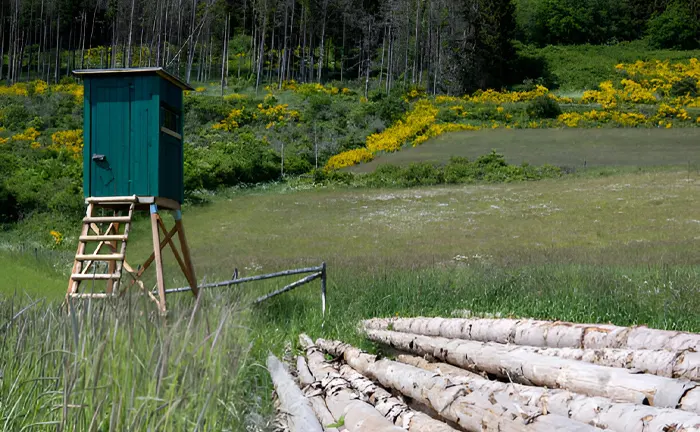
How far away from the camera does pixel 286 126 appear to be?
48.0 metres

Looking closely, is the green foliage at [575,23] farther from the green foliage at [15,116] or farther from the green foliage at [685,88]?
the green foliage at [15,116]

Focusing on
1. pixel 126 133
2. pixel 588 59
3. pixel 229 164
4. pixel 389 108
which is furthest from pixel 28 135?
pixel 588 59

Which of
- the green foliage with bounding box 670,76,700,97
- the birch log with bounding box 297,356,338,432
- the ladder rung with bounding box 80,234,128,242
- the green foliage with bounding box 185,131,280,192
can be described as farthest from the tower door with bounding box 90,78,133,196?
the green foliage with bounding box 670,76,700,97

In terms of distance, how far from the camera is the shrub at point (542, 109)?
49.0 m

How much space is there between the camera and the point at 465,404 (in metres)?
4.22

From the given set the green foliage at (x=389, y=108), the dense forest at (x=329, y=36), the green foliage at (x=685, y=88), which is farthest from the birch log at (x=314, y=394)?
the dense forest at (x=329, y=36)

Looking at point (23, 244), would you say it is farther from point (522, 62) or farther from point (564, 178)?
point (522, 62)

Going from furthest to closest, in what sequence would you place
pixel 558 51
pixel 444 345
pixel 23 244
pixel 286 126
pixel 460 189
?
pixel 558 51, pixel 286 126, pixel 460 189, pixel 23 244, pixel 444 345

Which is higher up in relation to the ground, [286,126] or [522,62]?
[522,62]

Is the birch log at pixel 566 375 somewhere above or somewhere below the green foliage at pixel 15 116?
above

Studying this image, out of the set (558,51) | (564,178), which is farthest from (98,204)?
(558,51)

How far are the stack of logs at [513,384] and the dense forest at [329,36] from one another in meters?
58.8

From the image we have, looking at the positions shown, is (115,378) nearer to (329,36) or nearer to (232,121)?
(232,121)

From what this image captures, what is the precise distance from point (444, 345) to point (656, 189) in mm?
23042
